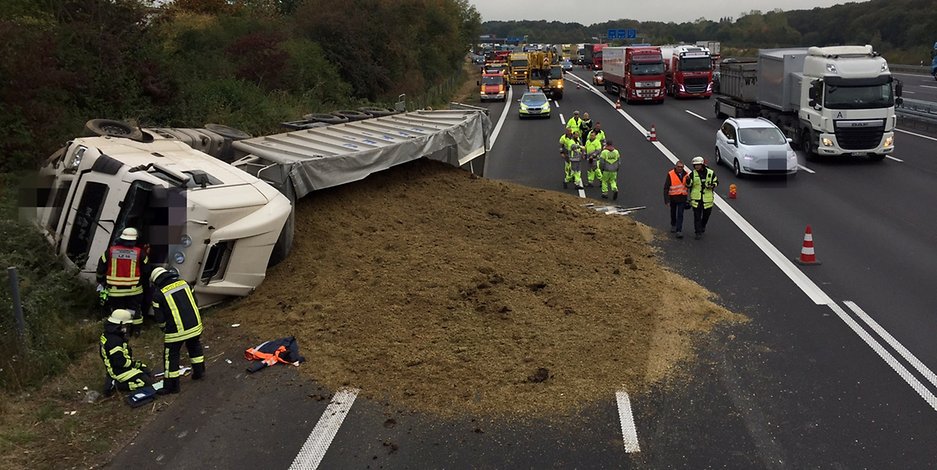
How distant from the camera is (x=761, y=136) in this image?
792 inches

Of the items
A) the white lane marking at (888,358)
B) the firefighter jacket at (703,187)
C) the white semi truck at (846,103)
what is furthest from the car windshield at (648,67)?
the white lane marking at (888,358)

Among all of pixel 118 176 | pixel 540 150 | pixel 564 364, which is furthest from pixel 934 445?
pixel 540 150

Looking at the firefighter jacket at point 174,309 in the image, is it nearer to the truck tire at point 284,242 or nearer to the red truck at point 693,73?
the truck tire at point 284,242

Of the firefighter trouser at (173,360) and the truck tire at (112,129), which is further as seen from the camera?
the truck tire at (112,129)

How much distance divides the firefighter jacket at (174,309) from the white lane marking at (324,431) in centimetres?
161

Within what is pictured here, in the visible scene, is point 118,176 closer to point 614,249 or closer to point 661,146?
point 614,249

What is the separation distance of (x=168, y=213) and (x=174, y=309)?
1.84 meters

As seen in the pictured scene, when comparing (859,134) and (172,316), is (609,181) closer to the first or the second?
(859,134)

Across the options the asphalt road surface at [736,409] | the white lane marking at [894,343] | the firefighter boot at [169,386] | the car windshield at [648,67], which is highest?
the car windshield at [648,67]

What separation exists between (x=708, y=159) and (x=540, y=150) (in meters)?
5.69

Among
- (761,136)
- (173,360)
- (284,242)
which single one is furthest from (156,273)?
(761,136)

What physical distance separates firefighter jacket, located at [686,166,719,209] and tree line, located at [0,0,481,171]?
1111 centimetres

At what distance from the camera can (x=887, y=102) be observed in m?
21.0

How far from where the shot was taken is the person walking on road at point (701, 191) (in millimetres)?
13688
